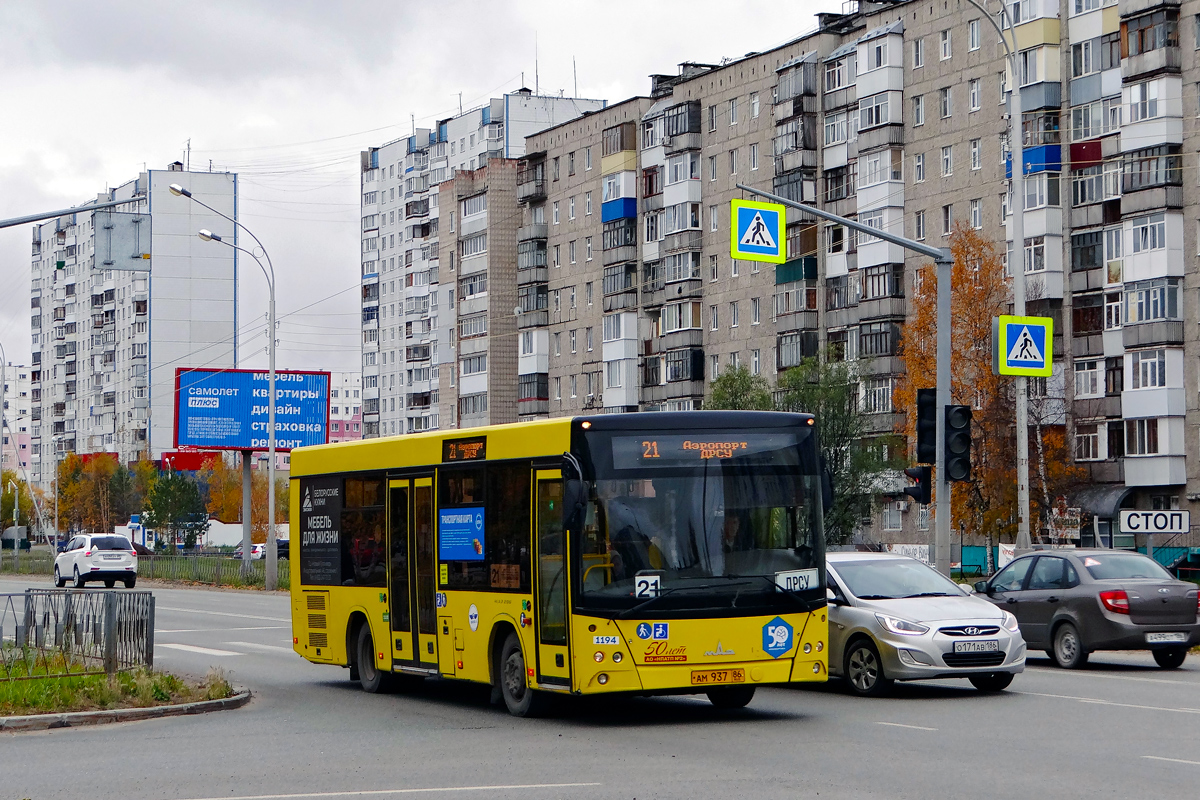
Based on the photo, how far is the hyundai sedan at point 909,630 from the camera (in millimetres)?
17000

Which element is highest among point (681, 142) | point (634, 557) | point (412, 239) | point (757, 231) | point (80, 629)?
point (412, 239)

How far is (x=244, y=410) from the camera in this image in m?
53.3

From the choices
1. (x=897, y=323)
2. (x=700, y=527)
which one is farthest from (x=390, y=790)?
(x=897, y=323)

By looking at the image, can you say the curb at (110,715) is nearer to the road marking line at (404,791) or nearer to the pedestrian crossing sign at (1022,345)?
the road marking line at (404,791)

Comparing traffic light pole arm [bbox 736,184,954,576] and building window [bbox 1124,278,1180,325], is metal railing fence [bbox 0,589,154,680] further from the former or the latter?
building window [bbox 1124,278,1180,325]

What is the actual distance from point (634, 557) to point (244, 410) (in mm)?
40142

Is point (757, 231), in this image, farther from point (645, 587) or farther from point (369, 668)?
point (645, 587)

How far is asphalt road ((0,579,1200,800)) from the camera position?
11148 mm

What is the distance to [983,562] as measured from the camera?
216ft

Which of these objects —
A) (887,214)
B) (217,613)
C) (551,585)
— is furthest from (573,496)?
(887,214)

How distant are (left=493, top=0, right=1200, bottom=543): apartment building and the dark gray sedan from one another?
34.4 meters

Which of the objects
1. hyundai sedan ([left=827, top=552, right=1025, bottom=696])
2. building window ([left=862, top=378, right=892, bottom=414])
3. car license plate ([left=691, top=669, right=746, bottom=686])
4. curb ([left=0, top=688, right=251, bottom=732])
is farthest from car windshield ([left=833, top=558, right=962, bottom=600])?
building window ([left=862, top=378, right=892, bottom=414])

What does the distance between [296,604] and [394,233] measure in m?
124

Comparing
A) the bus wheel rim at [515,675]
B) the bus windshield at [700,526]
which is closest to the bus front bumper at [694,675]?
the bus windshield at [700,526]
